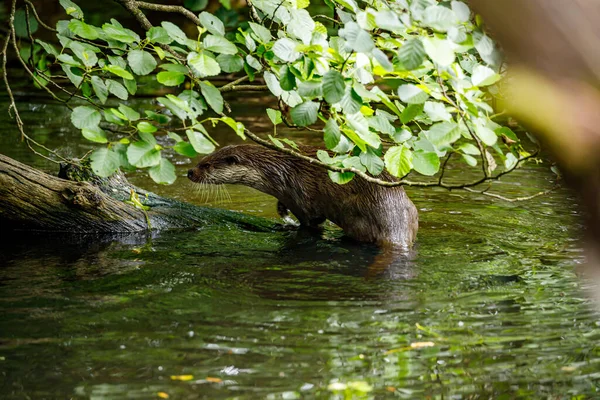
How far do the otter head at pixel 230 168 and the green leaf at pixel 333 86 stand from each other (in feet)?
10.00

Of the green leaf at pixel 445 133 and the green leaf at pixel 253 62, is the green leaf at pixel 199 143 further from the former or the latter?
the green leaf at pixel 445 133

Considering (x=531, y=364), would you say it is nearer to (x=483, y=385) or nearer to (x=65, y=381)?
(x=483, y=385)

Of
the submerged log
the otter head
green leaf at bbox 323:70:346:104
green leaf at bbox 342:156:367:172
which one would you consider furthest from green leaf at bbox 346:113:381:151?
the otter head

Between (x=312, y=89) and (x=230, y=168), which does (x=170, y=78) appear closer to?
(x=312, y=89)

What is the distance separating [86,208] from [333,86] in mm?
3021

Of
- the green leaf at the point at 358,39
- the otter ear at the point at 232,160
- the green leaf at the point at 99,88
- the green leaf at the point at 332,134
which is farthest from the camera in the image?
the otter ear at the point at 232,160

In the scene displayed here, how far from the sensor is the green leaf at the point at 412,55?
2.75 m

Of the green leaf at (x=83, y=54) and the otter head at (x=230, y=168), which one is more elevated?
the green leaf at (x=83, y=54)

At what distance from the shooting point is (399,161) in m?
3.80

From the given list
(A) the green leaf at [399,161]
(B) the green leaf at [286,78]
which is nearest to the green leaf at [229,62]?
(B) the green leaf at [286,78]

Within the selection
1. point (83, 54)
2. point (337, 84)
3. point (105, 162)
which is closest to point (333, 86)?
point (337, 84)

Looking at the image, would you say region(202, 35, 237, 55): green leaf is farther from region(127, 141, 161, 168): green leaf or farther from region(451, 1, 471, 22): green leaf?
region(451, 1, 471, 22): green leaf

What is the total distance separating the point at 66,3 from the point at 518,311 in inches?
114

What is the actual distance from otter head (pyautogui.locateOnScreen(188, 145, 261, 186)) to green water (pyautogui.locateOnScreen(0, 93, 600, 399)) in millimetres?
538
